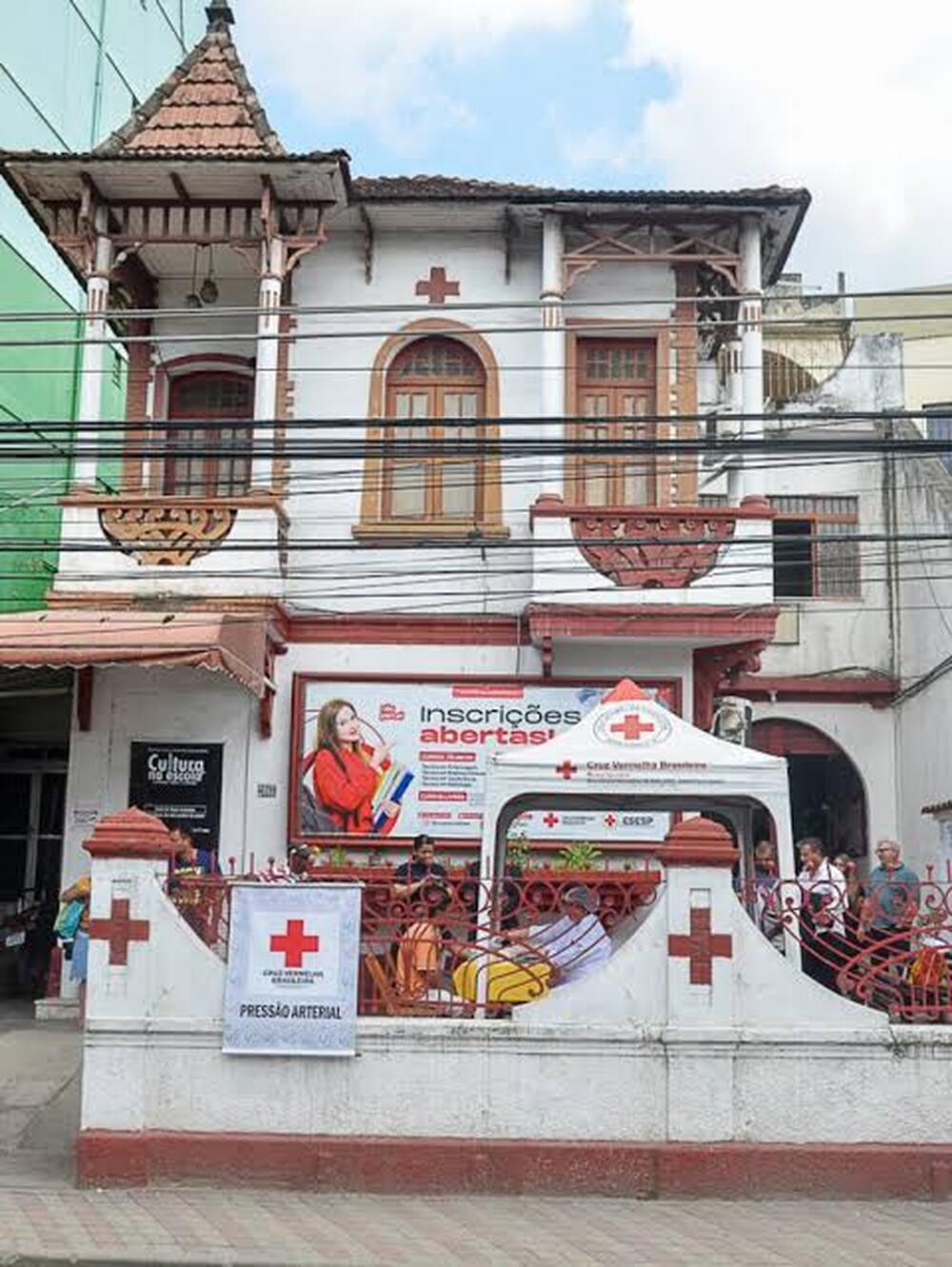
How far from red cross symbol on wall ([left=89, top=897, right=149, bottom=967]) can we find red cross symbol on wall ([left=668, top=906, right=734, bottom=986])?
3.12 meters

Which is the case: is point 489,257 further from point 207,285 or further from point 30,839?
point 30,839

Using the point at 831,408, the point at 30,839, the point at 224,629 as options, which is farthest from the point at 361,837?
the point at 831,408

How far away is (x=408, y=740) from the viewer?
1495 cm

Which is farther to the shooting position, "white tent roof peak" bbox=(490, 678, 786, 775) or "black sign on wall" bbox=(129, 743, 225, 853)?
"black sign on wall" bbox=(129, 743, 225, 853)

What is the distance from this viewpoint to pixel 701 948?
28.3 feet

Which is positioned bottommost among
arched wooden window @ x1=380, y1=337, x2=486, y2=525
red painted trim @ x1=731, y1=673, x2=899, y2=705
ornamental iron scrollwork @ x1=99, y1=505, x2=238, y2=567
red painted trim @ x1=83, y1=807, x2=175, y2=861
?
red painted trim @ x1=83, y1=807, x2=175, y2=861

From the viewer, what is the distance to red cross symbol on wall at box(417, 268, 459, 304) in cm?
1598

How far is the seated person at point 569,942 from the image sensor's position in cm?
895

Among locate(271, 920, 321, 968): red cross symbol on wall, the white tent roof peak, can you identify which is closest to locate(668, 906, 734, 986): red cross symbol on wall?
the white tent roof peak

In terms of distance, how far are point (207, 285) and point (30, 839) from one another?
23.0ft

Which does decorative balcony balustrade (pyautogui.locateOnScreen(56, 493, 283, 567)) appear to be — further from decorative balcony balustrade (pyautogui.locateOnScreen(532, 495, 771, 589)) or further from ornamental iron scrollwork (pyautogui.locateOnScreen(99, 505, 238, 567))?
decorative balcony balustrade (pyautogui.locateOnScreen(532, 495, 771, 589))

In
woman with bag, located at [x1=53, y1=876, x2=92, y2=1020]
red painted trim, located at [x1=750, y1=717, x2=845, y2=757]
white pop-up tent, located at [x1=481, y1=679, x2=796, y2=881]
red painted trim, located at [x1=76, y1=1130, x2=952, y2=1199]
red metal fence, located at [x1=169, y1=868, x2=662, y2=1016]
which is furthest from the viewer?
red painted trim, located at [x1=750, y1=717, x2=845, y2=757]

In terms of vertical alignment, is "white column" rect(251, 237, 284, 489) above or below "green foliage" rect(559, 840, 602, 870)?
above

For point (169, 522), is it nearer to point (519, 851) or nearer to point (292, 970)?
point (519, 851)
